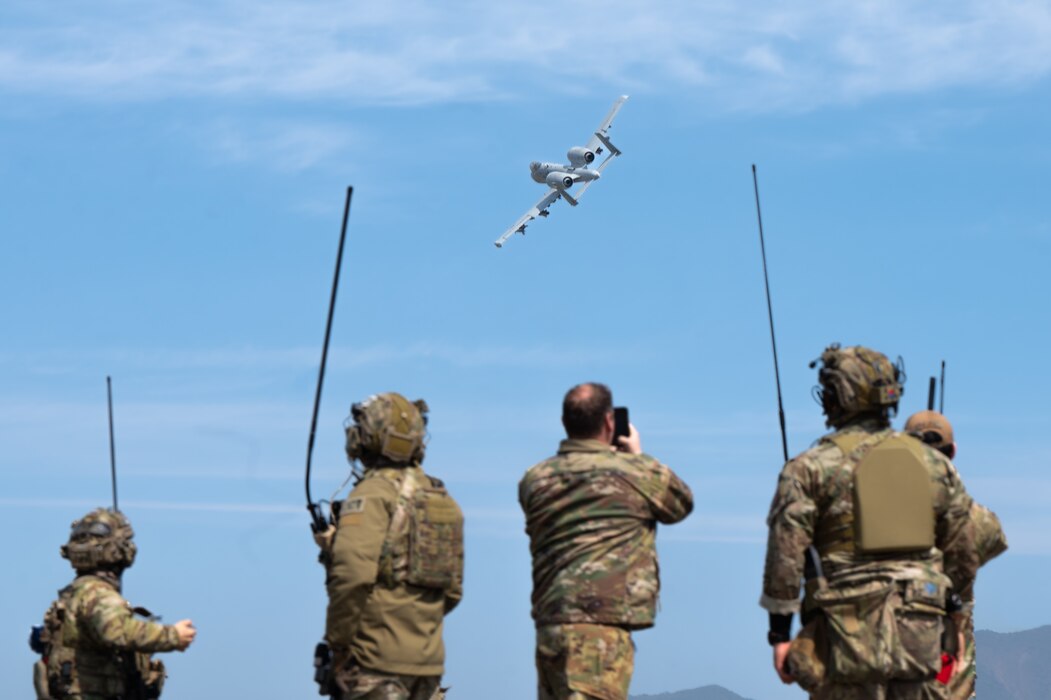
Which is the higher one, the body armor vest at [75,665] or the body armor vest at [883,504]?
the body armor vest at [883,504]

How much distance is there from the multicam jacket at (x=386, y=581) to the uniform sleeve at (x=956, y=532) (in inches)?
138

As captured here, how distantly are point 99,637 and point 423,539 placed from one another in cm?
284

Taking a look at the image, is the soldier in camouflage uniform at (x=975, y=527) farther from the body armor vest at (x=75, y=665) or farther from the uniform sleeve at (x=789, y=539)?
the body armor vest at (x=75, y=665)

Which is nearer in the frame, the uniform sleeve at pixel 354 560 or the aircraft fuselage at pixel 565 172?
the uniform sleeve at pixel 354 560

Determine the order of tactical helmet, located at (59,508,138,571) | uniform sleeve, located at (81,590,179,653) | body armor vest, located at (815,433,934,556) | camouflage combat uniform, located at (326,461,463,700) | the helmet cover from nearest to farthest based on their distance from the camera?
body armor vest, located at (815,433,934,556) < camouflage combat uniform, located at (326,461,463,700) < uniform sleeve, located at (81,590,179,653) < tactical helmet, located at (59,508,138,571) < the helmet cover

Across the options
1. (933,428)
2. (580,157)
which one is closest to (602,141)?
(580,157)

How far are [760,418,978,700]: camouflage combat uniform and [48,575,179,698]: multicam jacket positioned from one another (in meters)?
4.76

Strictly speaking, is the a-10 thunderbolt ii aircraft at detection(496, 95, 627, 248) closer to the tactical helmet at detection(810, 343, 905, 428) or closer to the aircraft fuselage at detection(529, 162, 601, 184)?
the aircraft fuselage at detection(529, 162, 601, 184)

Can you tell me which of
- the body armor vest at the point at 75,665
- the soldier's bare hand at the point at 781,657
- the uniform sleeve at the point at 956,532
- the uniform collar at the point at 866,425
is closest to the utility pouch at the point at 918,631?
the uniform sleeve at the point at 956,532

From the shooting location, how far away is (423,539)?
13039mm

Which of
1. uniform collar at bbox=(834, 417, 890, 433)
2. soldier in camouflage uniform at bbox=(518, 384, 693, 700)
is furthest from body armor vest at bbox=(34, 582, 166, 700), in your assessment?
uniform collar at bbox=(834, 417, 890, 433)

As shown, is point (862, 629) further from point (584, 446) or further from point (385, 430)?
point (385, 430)

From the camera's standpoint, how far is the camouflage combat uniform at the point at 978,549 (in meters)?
14.5

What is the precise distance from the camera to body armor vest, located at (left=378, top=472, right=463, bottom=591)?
12922 mm
